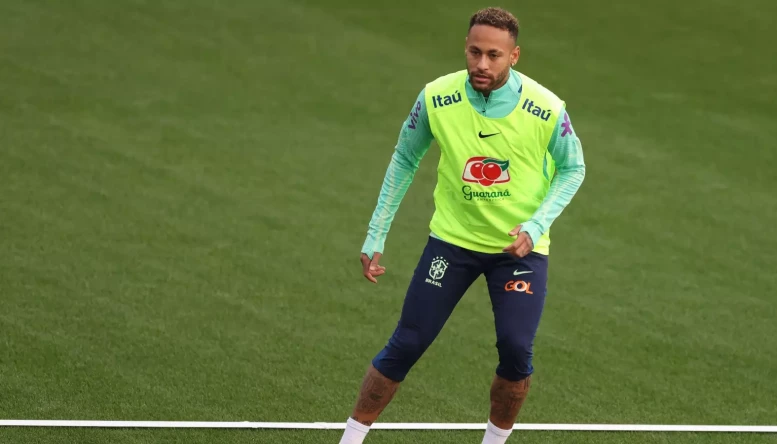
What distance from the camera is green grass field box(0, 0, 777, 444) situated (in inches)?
216

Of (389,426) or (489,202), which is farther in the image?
(389,426)

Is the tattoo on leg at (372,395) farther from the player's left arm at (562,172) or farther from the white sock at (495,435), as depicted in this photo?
the player's left arm at (562,172)

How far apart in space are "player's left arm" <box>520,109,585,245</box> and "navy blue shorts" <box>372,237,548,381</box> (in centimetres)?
23

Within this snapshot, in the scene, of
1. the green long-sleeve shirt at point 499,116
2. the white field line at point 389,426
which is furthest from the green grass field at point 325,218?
the green long-sleeve shirt at point 499,116

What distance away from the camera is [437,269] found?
441 centimetres

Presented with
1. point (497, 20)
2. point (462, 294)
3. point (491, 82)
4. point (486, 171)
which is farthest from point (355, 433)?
point (497, 20)

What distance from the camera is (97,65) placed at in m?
10.5

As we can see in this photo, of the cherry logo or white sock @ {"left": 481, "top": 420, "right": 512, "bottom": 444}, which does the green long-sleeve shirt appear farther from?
white sock @ {"left": 481, "top": 420, "right": 512, "bottom": 444}

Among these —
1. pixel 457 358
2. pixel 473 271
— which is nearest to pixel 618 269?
pixel 457 358

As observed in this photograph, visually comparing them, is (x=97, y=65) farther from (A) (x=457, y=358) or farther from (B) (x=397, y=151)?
(B) (x=397, y=151)

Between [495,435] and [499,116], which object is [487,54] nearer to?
[499,116]

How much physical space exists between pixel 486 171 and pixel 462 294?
1.64ft

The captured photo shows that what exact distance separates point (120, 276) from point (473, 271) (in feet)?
9.56

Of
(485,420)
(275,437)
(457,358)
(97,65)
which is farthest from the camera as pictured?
(97,65)
